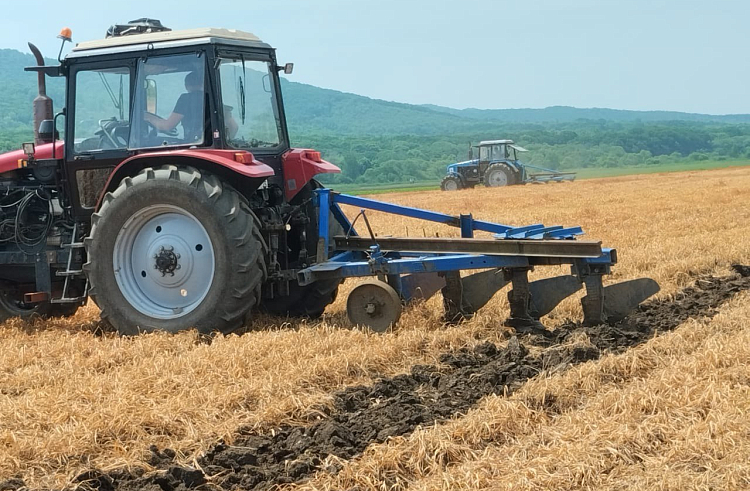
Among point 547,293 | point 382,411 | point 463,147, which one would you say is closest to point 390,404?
point 382,411

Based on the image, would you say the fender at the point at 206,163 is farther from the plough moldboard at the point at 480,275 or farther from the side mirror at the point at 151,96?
the plough moldboard at the point at 480,275

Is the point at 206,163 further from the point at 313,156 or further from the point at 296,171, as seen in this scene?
the point at 313,156

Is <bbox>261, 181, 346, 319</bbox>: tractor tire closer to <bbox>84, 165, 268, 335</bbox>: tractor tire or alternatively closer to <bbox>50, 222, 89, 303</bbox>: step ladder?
<bbox>84, 165, 268, 335</bbox>: tractor tire

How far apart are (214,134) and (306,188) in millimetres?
1148

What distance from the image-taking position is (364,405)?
5.05m

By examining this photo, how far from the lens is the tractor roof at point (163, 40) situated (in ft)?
23.1

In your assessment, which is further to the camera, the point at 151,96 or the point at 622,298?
the point at 151,96

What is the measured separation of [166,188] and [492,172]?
28.8 metres

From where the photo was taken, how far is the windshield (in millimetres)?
7156

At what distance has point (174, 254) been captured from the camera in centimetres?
693

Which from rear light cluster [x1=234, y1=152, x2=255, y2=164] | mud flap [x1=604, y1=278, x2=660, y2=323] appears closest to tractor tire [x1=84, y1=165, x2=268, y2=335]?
rear light cluster [x1=234, y1=152, x2=255, y2=164]

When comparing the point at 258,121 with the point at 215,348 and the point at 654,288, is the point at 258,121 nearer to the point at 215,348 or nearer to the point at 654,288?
the point at 215,348

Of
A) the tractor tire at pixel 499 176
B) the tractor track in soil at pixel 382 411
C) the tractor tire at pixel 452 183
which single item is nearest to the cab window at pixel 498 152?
the tractor tire at pixel 499 176

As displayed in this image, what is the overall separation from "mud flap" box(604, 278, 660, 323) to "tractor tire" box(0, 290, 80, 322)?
173 inches
